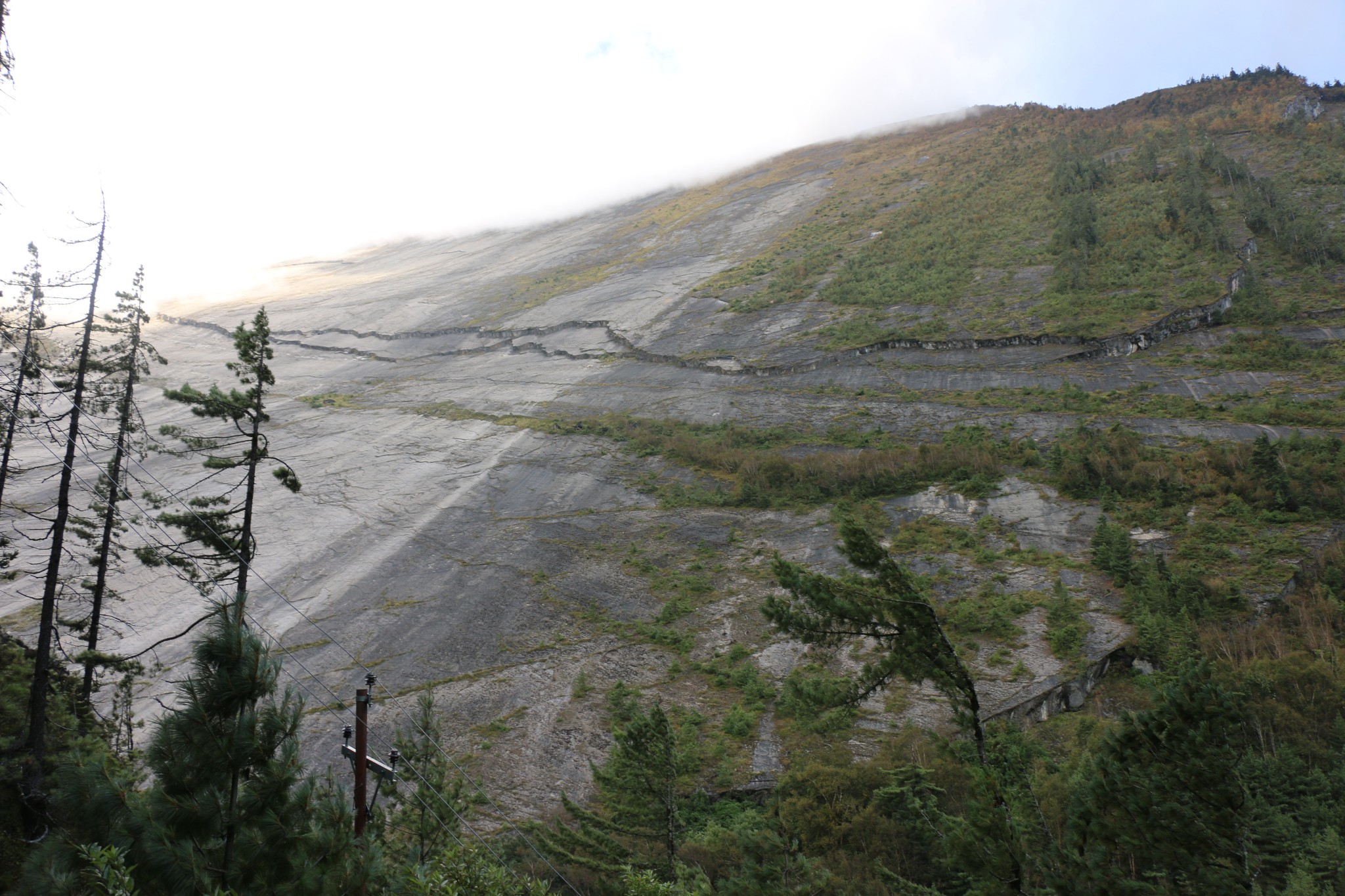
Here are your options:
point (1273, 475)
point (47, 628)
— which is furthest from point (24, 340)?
point (1273, 475)

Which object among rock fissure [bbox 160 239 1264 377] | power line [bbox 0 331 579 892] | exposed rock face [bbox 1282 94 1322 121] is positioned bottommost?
power line [bbox 0 331 579 892]

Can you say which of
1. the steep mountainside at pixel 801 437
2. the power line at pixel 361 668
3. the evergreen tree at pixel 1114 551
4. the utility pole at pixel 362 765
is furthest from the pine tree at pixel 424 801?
the evergreen tree at pixel 1114 551

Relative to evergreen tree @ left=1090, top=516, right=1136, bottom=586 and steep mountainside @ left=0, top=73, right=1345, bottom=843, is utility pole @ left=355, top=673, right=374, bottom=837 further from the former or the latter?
evergreen tree @ left=1090, top=516, right=1136, bottom=586

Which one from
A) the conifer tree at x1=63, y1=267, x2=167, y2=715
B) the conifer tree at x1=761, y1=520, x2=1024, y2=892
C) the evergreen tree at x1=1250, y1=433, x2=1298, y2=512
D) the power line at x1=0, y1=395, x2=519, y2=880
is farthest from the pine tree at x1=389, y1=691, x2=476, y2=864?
the evergreen tree at x1=1250, y1=433, x2=1298, y2=512

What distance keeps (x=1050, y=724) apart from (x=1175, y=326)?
23568mm

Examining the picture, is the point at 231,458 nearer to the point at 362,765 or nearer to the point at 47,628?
the point at 47,628

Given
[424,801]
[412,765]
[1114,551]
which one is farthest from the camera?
[1114,551]

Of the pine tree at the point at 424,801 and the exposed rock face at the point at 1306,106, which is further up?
the exposed rock face at the point at 1306,106

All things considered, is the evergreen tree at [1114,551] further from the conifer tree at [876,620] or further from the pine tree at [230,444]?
the pine tree at [230,444]

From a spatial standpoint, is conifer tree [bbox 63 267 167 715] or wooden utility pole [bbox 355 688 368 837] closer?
wooden utility pole [bbox 355 688 368 837]

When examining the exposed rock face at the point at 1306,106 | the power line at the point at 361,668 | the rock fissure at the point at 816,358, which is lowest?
the power line at the point at 361,668

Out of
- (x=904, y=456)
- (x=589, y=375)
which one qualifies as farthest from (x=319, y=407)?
(x=904, y=456)

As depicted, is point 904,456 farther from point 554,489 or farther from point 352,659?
point 352,659

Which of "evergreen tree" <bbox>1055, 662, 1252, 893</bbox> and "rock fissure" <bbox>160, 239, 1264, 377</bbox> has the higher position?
"rock fissure" <bbox>160, 239, 1264, 377</bbox>
